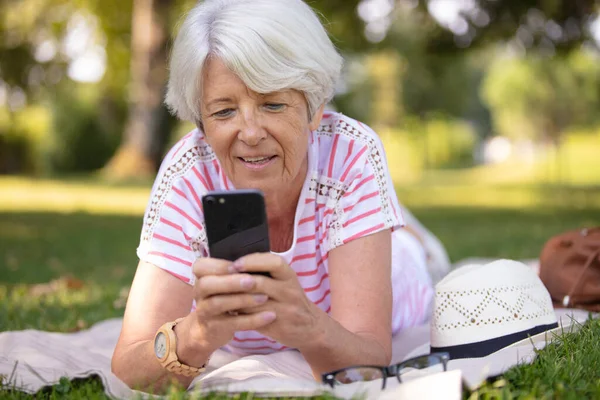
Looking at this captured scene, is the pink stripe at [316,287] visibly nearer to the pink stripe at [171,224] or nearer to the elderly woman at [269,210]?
the elderly woman at [269,210]

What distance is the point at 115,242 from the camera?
30.3ft

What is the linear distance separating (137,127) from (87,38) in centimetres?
385

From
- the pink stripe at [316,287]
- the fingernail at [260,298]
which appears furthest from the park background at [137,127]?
the fingernail at [260,298]

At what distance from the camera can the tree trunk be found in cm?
1560

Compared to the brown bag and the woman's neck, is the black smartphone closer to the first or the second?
the woman's neck

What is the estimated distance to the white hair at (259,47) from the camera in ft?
7.94

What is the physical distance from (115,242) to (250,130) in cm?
714

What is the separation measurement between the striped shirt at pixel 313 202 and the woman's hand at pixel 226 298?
690mm

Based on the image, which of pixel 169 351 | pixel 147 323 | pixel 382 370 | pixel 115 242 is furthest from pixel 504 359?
pixel 115 242

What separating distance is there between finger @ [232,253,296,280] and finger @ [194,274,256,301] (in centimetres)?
2

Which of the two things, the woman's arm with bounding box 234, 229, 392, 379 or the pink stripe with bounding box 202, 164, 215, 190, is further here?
the pink stripe with bounding box 202, 164, 215, 190

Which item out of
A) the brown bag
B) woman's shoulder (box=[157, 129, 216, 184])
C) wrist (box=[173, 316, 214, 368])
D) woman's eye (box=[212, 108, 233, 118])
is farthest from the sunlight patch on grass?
wrist (box=[173, 316, 214, 368])

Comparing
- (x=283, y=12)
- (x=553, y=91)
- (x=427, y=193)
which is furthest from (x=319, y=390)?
(x=553, y=91)

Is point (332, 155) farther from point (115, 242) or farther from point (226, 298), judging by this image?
point (115, 242)
